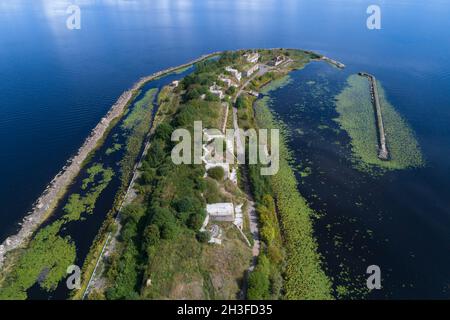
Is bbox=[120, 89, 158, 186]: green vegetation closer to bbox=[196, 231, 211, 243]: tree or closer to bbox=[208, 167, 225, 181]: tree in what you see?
bbox=[208, 167, 225, 181]: tree

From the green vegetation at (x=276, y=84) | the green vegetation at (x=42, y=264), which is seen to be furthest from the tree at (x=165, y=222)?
the green vegetation at (x=276, y=84)

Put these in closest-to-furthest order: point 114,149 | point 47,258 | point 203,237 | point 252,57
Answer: point 203,237, point 47,258, point 114,149, point 252,57

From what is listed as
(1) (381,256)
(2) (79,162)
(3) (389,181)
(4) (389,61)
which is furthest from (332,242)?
(4) (389,61)

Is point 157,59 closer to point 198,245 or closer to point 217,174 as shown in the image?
point 217,174

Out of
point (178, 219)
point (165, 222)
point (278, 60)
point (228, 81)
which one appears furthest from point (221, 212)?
point (278, 60)

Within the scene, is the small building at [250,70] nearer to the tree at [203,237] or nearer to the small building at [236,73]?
the small building at [236,73]

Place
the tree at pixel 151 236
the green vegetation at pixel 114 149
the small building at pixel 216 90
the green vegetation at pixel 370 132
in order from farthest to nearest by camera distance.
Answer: the small building at pixel 216 90
the green vegetation at pixel 114 149
the green vegetation at pixel 370 132
the tree at pixel 151 236
